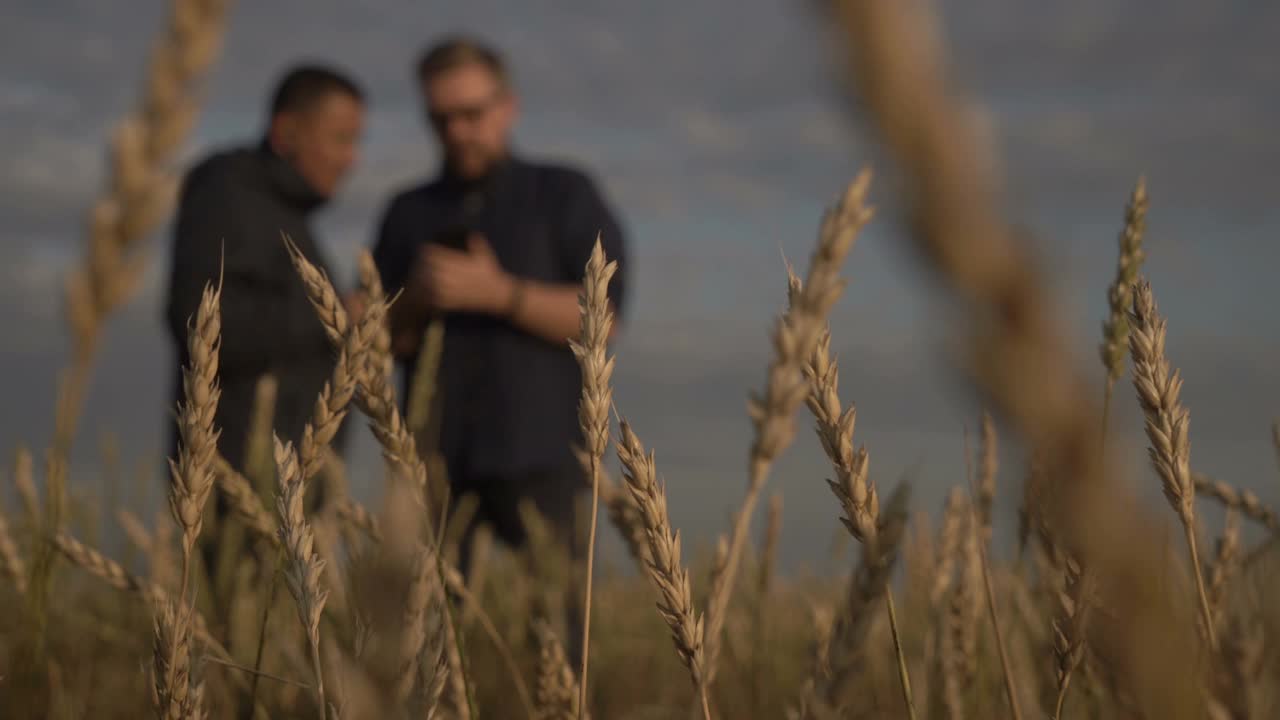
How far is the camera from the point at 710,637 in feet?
3.10

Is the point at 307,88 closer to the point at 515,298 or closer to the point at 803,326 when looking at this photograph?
the point at 515,298

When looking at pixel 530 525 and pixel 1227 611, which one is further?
pixel 530 525

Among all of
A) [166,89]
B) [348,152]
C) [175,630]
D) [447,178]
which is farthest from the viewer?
[447,178]

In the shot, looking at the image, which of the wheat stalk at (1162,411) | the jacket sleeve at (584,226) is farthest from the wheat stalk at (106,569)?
the jacket sleeve at (584,226)

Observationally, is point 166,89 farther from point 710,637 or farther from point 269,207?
point 269,207

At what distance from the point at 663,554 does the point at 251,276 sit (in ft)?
12.8

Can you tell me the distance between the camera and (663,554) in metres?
0.95

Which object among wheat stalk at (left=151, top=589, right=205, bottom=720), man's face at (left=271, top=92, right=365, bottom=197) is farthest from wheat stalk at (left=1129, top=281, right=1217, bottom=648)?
man's face at (left=271, top=92, right=365, bottom=197)

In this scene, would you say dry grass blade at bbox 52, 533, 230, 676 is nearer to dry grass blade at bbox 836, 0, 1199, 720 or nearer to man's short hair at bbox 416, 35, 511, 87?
dry grass blade at bbox 836, 0, 1199, 720

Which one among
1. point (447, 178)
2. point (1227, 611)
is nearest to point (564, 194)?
point (447, 178)

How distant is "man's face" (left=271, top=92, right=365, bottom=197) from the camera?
5223mm

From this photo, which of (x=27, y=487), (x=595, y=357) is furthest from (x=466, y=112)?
(x=595, y=357)

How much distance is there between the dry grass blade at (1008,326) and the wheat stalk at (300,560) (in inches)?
32.2

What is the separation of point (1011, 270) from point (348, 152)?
5490mm
